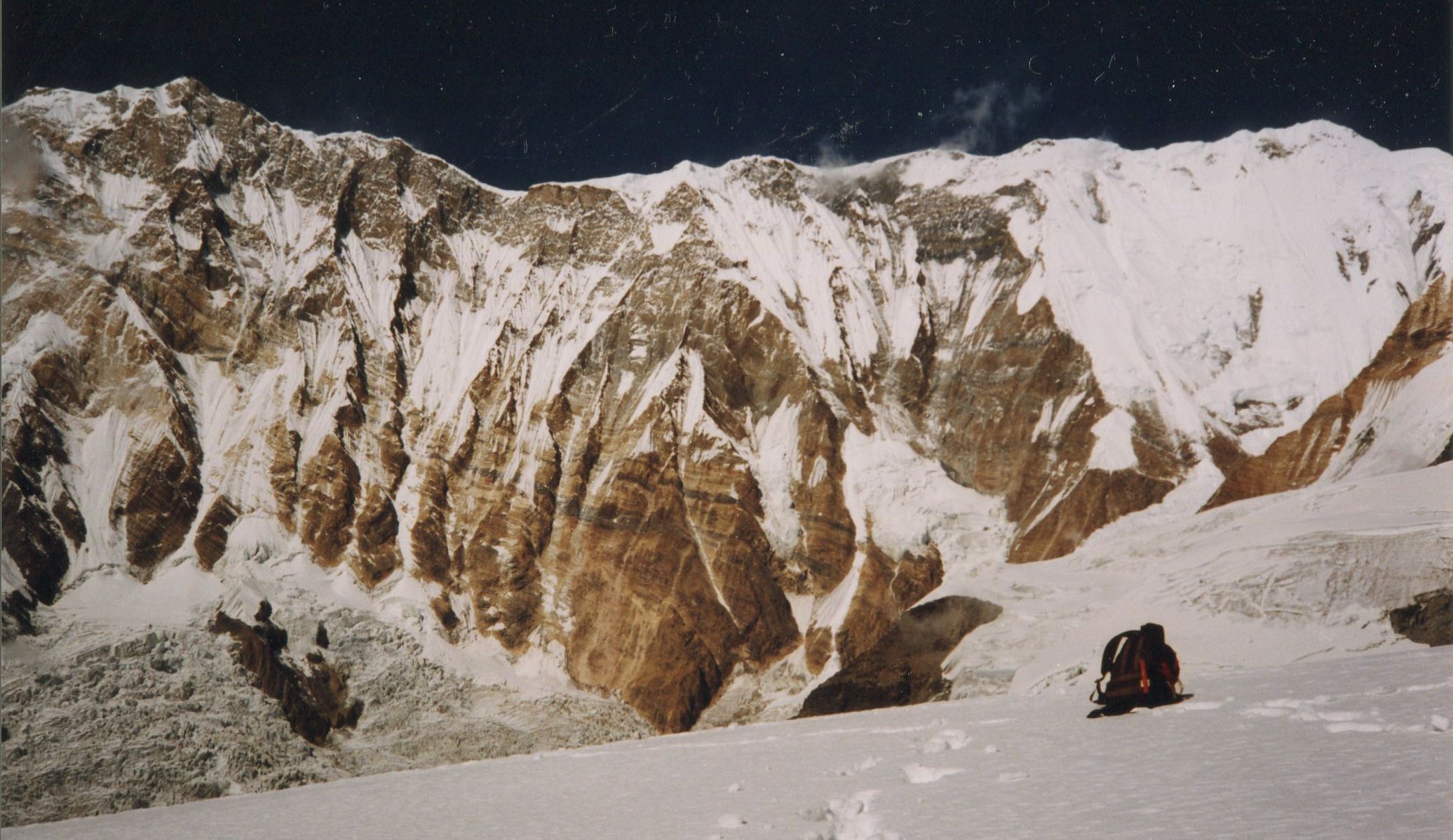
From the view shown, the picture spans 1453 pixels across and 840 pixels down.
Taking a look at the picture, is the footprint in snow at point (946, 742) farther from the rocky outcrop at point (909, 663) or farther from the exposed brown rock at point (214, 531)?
the exposed brown rock at point (214, 531)

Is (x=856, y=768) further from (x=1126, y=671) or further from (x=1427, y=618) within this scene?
(x=1427, y=618)

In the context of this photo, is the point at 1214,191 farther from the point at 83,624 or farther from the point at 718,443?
the point at 83,624

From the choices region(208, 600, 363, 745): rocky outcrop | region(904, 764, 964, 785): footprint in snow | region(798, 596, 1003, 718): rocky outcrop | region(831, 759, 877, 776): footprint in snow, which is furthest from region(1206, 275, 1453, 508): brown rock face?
region(904, 764, 964, 785): footprint in snow

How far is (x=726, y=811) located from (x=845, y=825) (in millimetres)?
1352

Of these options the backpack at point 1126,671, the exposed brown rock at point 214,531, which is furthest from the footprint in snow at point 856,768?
the exposed brown rock at point 214,531

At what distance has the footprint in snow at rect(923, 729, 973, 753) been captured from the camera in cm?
1185

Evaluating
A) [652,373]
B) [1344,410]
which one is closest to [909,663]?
[1344,410]

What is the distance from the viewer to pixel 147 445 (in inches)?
3538

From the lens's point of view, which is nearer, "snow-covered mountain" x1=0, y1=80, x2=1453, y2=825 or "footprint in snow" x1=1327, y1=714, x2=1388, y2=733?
"footprint in snow" x1=1327, y1=714, x2=1388, y2=733

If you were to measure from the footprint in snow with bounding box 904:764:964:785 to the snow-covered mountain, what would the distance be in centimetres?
7207

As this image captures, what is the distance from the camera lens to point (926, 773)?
415 inches

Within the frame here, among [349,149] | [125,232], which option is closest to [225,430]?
[125,232]

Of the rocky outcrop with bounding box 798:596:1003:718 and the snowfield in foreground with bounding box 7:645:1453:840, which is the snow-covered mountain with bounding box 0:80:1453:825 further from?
the snowfield in foreground with bounding box 7:645:1453:840

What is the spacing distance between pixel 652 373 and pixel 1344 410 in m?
55.7
